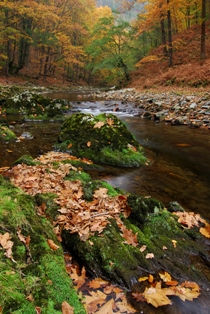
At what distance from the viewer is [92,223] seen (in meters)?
3.34

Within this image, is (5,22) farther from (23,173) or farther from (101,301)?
(101,301)

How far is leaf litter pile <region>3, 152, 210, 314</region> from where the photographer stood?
257 centimetres

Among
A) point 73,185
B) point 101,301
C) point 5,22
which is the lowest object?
point 101,301

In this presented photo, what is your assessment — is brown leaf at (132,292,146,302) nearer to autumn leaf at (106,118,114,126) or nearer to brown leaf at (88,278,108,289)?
brown leaf at (88,278,108,289)

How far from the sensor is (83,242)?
3053 mm

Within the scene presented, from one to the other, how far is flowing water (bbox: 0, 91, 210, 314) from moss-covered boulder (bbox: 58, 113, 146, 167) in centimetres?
43

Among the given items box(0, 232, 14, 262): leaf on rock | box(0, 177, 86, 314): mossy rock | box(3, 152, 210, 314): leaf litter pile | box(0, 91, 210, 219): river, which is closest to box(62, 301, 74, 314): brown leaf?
box(0, 177, 86, 314): mossy rock

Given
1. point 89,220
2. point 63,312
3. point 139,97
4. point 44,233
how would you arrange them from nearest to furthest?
1. point 63,312
2. point 44,233
3. point 89,220
4. point 139,97

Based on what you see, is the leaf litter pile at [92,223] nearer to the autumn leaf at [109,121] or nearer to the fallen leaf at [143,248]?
the fallen leaf at [143,248]

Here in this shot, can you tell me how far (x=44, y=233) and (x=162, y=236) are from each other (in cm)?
154

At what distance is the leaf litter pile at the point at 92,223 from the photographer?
2572 mm

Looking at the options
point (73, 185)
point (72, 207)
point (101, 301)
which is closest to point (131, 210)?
point (72, 207)

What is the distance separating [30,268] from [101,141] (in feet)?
17.4

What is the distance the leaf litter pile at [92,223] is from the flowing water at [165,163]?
0.72ft
